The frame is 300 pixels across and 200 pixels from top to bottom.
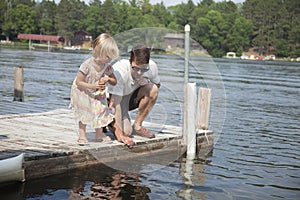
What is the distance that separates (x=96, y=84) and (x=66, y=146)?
3.36ft

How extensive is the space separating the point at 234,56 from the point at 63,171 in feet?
332

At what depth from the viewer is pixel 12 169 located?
6801 mm

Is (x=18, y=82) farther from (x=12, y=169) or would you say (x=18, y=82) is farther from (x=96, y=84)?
(x=12, y=169)

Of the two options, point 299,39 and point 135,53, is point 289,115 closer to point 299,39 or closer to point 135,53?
point 135,53

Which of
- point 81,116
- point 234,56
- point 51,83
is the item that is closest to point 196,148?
point 81,116

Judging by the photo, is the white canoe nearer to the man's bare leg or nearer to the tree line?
the man's bare leg

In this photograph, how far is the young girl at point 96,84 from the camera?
7.70m

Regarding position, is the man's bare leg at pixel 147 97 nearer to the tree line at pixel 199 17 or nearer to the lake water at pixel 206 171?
the lake water at pixel 206 171

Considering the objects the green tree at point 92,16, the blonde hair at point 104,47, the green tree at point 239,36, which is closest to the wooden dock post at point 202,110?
the blonde hair at point 104,47

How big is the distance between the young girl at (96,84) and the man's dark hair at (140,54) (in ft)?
1.04

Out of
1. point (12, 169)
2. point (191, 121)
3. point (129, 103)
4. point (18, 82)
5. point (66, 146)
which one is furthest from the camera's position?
point (18, 82)

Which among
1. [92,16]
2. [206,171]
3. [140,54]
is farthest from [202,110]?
[92,16]

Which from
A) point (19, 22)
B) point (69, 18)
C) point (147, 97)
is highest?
point (69, 18)

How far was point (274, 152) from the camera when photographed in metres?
11.5
